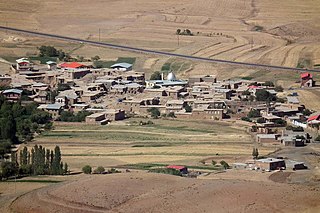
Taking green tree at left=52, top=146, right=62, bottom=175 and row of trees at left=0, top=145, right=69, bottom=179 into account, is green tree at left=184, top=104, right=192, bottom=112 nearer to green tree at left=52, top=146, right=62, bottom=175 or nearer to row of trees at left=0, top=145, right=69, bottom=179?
row of trees at left=0, top=145, right=69, bottom=179

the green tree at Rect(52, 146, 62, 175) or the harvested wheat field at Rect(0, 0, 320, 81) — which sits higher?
the harvested wheat field at Rect(0, 0, 320, 81)

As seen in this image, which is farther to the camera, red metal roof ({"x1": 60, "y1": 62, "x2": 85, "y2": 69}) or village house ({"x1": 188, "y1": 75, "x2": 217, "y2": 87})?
red metal roof ({"x1": 60, "y1": 62, "x2": 85, "y2": 69})

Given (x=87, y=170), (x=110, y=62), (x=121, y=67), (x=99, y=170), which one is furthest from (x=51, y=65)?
(x=99, y=170)

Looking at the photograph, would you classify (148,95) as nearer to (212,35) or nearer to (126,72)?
(126,72)

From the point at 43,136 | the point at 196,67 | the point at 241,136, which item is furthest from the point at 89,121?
the point at 196,67

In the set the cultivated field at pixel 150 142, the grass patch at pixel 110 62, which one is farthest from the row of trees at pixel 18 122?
the grass patch at pixel 110 62

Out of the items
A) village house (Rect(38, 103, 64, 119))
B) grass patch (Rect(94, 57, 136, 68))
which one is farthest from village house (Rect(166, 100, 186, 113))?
grass patch (Rect(94, 57, 136, 68))

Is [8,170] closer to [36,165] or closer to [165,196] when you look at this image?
[36,165]
